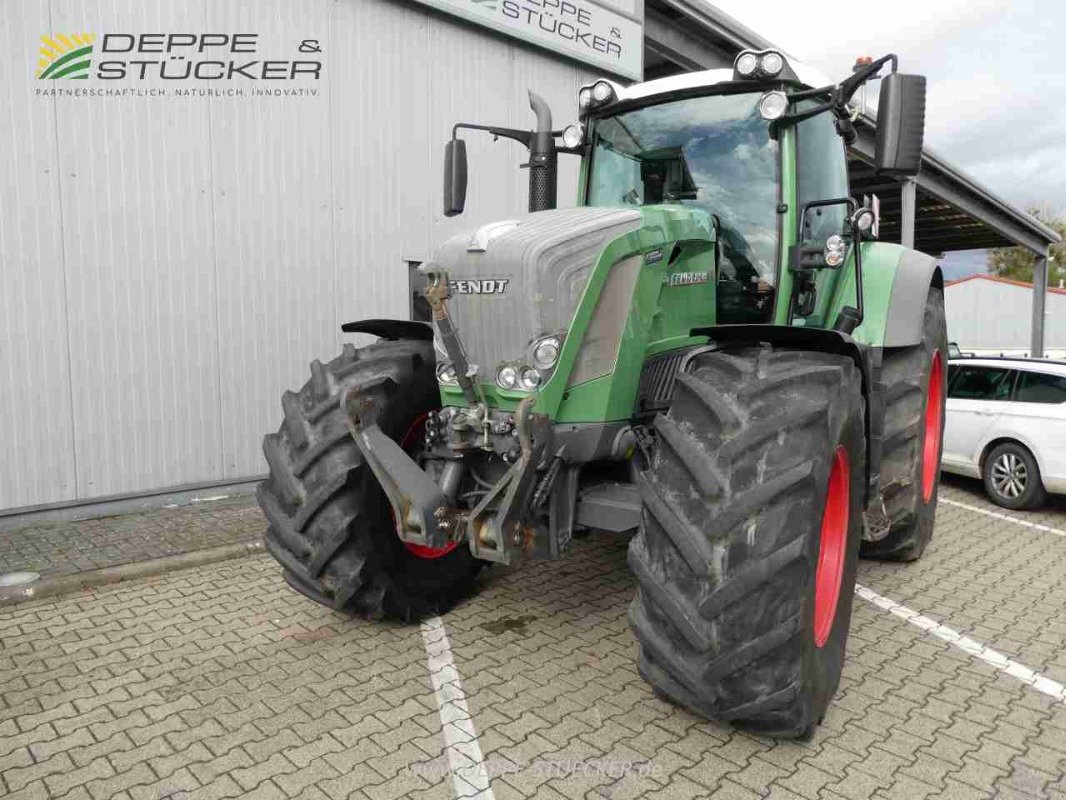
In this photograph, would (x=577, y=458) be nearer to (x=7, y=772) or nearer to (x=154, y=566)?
(x=7, y=772)

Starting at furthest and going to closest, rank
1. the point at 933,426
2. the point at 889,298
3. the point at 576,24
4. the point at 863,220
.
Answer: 1. the point at 576,24
2. the point at 933,426
3. the point at 889,298
4. the point at 863,220

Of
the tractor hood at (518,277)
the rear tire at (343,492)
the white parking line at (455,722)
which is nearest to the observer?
the white parking line at (455,722)

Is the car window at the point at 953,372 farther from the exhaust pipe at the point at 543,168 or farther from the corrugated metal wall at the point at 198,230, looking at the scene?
the exhaust pipe at the point at 543,168

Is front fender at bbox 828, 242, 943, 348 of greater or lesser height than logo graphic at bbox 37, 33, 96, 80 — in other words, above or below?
below

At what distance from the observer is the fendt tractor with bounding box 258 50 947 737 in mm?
2553

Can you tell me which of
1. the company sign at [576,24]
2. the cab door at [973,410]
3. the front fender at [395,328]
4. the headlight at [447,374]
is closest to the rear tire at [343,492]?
the front fender at [395,328]

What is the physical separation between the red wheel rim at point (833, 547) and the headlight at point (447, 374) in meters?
1.51

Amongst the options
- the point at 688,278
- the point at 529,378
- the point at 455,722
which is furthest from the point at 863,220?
the point at 455,722

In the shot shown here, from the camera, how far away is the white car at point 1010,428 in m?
6.71

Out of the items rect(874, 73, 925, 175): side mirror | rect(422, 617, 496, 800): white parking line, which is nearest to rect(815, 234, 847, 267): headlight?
rect(874, 73, 925, 175): side mirror

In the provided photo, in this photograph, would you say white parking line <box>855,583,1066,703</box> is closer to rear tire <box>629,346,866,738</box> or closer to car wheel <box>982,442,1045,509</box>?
rear tire <box>629,346,866,738</box>

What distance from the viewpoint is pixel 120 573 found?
15.2 feet

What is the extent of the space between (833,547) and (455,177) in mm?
2656

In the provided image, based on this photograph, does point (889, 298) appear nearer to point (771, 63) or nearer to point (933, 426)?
point (771, 63)
